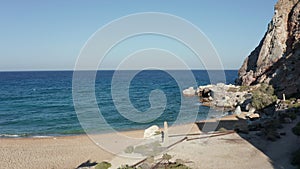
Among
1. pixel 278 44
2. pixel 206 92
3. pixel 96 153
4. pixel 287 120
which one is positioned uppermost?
pixel 278 44

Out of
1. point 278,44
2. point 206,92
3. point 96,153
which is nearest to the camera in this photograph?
point 96,153

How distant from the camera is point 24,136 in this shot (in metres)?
26.0

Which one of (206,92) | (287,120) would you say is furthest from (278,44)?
(287,120)

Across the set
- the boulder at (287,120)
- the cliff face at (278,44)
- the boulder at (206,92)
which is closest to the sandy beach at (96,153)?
the boulder at (287,120)

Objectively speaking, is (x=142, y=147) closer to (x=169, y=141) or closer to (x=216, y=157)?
(x=169, y=141)

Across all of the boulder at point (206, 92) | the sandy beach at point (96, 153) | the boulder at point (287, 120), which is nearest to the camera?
the sandy beach at point (96, 153)

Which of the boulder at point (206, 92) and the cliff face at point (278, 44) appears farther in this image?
the boulder at point (206, 92)

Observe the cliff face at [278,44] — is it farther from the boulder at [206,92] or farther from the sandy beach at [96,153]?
the sandy beach at [96,153]

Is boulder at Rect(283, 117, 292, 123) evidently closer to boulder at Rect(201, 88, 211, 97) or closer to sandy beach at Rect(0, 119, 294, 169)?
sandy beach at Rect(0, 119, 294, 169)

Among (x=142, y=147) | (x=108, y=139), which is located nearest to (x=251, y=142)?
(x=142, y=147)

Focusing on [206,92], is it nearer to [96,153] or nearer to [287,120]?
[287,120]

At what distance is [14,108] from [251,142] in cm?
3839

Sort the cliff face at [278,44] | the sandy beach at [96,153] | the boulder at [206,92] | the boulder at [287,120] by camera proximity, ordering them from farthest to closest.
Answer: the boulder at [206,92] < the cliff face at [278,44] < the boulder at [287,120] < the sandy beach at [96,153]

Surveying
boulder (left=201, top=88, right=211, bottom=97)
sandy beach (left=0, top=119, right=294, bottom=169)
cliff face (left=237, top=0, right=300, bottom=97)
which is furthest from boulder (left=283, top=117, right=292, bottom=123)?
boulder (left=201, top=88, right=211, bottom=97)
